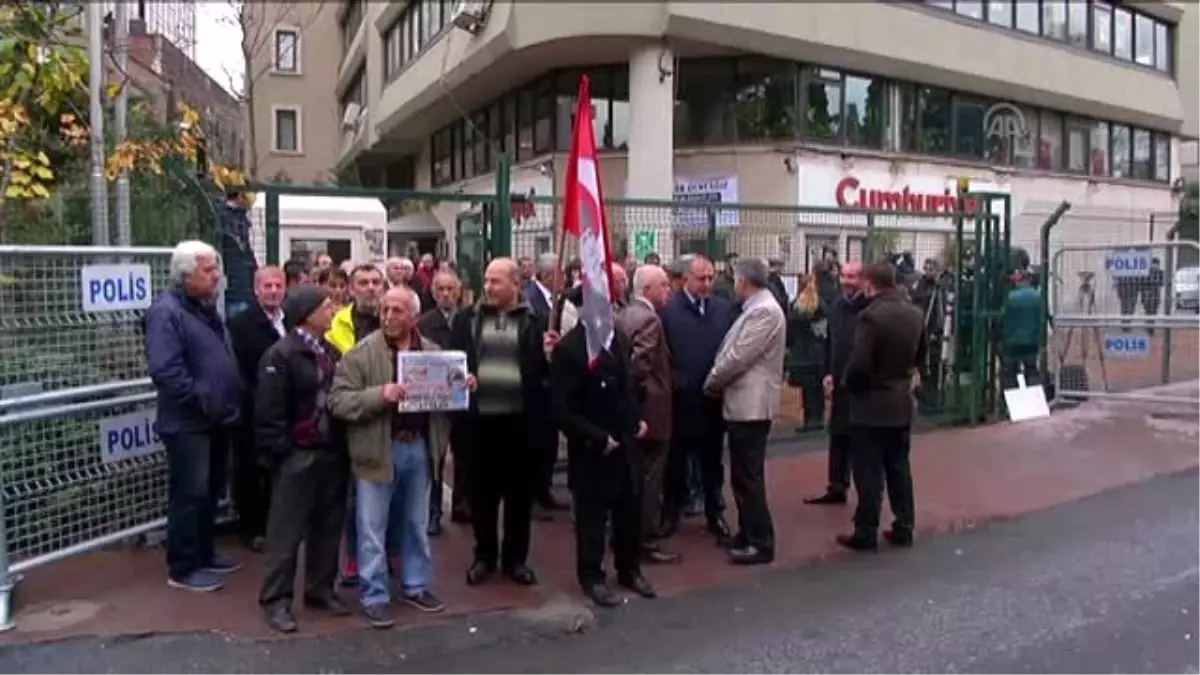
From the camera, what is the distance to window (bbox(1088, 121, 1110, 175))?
28766 mm

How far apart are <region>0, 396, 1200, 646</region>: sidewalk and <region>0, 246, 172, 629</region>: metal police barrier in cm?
26

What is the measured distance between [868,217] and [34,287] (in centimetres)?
774

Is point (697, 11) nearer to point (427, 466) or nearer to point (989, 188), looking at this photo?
point (989, 188)

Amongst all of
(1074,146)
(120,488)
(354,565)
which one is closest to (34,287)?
(120,488)

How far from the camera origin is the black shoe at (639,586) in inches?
257

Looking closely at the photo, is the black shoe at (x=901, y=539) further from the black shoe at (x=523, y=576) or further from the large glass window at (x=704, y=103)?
the large glass window at (x=704, y=103)

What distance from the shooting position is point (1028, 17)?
26.0m

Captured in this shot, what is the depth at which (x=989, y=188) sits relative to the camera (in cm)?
2491

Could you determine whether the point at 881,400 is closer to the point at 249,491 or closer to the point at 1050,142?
the point at 249,491

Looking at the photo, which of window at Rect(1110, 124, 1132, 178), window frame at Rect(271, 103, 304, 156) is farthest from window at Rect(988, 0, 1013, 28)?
window frame at Rect(271, 103, 304, 156)

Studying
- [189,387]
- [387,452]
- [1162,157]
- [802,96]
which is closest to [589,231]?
[387,452]

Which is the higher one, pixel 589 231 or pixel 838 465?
pixel 589 231

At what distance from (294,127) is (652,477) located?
42000 millimetres

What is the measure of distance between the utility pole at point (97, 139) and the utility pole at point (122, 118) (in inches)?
4.2
